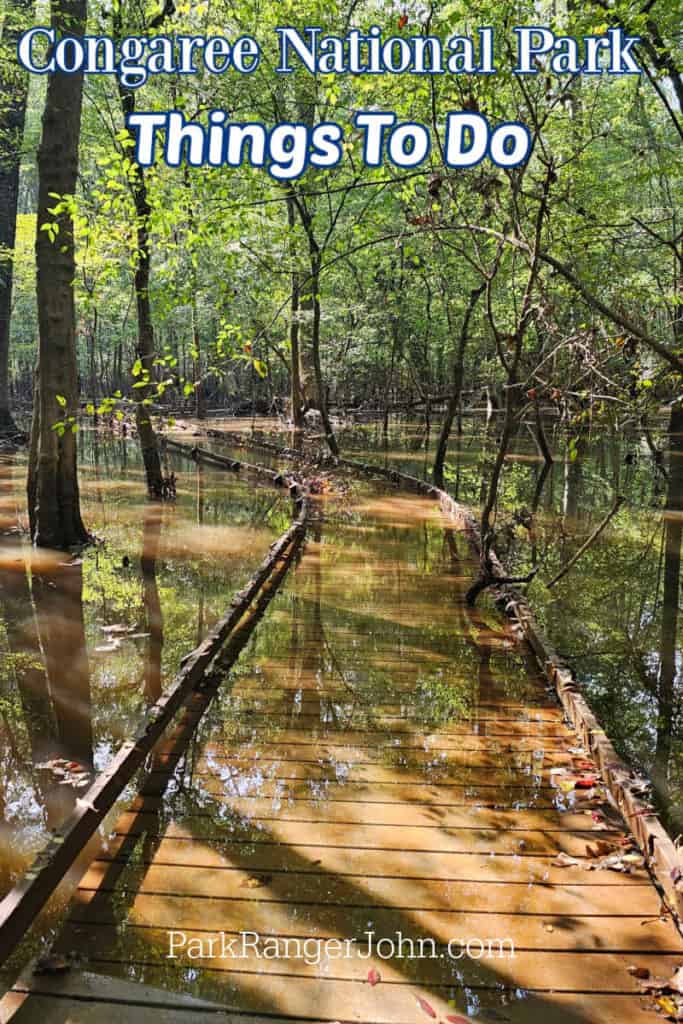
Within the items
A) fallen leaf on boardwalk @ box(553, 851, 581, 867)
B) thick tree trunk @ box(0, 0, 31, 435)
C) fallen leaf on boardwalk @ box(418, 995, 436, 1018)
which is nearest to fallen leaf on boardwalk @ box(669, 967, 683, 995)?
fallen leaf on boardwalk @ box(553, 851, 581, 867)

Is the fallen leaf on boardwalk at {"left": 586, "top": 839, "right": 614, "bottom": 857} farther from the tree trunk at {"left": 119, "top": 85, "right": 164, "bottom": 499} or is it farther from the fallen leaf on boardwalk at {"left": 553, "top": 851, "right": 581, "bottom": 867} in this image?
the tree trunk at {"left": 119, "top": 85, "right": 164, "bottom": 499}

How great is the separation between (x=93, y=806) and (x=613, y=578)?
24.0 feet

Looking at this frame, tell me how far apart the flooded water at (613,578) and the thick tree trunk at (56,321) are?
5937 mm

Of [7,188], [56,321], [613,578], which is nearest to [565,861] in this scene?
[613,578]

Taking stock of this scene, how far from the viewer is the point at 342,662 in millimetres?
6391

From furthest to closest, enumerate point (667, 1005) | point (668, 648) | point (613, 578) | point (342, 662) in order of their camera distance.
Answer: point (613, 578) < point (668, 648) < point (342, 662) < point (667, 1005)

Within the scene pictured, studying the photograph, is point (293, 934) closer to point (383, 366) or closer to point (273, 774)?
point (273, 774)

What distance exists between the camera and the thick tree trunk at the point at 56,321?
9758mm

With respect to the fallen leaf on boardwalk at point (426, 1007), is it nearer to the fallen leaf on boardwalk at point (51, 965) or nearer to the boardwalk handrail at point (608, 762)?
the boardwalk handrail at point (608, 762)

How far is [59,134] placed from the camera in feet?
32.1

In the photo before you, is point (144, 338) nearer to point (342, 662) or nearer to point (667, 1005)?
point (342, 662)

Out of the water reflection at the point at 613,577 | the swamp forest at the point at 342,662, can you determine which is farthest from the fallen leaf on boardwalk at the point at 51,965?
the water reflection at the point at 613,577

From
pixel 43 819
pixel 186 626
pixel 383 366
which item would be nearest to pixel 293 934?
pixel 43 819

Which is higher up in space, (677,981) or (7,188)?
(7,188)
